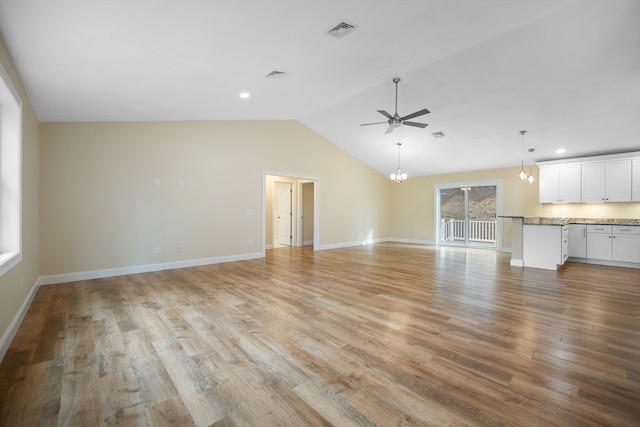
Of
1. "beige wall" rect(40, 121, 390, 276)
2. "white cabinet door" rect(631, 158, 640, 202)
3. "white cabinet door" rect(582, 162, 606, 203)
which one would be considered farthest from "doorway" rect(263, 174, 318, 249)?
"white cabinet door" rect(631, 158, 640, 202)

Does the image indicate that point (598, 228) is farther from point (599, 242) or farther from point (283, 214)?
point (283, 214)

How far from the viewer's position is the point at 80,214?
472 cm

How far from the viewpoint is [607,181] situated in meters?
6.43

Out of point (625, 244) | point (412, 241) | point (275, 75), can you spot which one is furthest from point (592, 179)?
point (275, 75)

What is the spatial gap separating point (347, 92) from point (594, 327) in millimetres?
4744

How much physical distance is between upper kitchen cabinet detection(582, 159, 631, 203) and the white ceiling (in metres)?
0.35

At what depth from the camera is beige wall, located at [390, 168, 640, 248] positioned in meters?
6.86

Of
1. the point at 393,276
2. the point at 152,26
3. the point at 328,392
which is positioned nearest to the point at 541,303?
the point at 393,276

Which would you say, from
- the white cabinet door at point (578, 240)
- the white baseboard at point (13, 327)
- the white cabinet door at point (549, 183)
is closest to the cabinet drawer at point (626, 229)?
the white cabinet door at point (578, 240)

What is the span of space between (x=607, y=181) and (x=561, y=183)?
81 cm

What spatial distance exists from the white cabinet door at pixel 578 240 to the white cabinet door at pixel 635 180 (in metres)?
1.04

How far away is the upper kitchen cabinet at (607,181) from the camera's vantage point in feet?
20.4

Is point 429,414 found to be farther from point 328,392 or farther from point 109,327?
point 109,327

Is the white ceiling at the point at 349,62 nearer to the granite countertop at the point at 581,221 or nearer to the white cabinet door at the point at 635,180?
the white cabinet door at the point at 635,180
